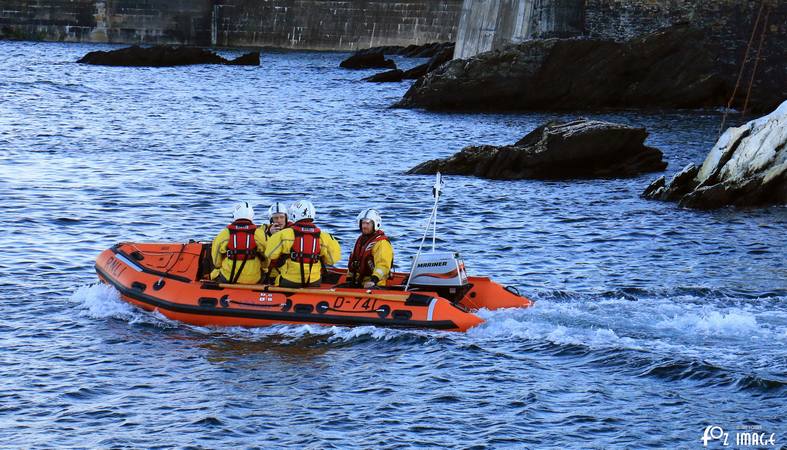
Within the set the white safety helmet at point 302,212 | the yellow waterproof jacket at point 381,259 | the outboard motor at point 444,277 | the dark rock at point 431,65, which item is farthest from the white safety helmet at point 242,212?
the dark rock at point 431,65

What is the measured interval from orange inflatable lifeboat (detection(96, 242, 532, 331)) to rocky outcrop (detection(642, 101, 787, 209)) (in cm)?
930

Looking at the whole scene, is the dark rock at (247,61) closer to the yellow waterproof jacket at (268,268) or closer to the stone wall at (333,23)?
the stone wall at (333,23)

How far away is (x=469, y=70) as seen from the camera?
137 ft

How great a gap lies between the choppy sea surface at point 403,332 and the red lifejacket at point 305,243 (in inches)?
36.8

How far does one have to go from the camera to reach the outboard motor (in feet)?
48.7

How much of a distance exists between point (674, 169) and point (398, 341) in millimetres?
16271

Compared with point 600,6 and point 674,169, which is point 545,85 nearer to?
point 600,6

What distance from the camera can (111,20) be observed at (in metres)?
77.8

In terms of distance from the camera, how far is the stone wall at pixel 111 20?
7781 centimetres

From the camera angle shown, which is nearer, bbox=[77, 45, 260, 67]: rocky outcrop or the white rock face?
the white rock face

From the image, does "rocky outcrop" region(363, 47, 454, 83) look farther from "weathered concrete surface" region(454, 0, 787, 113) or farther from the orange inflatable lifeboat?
the orange inflatable lifeboat

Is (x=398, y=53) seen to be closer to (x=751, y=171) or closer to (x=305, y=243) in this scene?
(x=751, y=171)

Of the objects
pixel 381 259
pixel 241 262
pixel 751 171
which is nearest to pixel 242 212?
pixel 241 262

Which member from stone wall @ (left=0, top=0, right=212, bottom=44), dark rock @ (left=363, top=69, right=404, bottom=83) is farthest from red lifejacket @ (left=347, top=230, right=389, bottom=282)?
stone wall @ (left=0, top=0, right=212, bottom=44)
